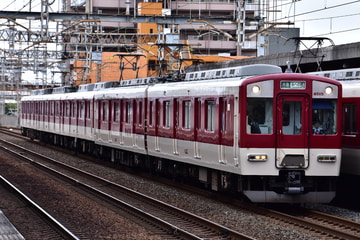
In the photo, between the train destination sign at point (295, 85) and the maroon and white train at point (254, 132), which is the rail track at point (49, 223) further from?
the train destination sign at point (295, 85)

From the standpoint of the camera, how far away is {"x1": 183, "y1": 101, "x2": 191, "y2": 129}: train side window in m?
17.8

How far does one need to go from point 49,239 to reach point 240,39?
20.6 m

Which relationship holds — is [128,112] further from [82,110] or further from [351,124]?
[351,124]

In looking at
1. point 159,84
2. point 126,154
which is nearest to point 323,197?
point 159,84

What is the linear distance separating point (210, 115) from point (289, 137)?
2.43 m

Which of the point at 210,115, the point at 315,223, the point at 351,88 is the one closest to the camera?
the point at 315,223

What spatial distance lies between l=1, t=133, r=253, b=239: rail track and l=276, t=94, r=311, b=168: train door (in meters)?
2.21

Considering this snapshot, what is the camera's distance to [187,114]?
1795 centimetres

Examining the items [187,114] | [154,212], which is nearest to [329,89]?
[154,212]

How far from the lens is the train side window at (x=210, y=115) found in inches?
636

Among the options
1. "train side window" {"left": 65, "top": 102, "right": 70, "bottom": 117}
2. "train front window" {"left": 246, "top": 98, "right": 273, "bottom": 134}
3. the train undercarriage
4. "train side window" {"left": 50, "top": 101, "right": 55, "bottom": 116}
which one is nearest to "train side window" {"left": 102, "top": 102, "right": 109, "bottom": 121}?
the train undercarriage

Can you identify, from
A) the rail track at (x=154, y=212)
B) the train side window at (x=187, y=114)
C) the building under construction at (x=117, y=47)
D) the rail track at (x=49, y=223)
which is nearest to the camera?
the rail track at (x=154, y=212)

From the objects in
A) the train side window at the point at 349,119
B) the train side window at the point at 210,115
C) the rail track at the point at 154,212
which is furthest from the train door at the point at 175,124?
the train side window at the point at 349,119

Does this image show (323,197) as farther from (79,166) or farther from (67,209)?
(79,166)
